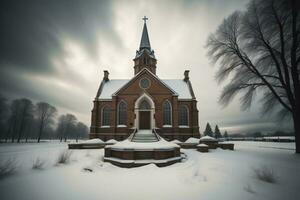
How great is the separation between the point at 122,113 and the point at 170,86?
10.3m

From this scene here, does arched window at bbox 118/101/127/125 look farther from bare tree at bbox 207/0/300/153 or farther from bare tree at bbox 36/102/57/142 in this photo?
bare tree at bbox 36/102/57/142

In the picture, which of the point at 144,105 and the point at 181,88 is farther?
the point at 181,88

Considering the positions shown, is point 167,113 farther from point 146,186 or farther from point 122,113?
point 146,186

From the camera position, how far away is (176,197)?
4.59 meters

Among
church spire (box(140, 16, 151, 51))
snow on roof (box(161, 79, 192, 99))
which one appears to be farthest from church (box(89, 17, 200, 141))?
church spire (box(140, 16, 151, 51))

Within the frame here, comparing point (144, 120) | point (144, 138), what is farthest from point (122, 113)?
point (144, 138)

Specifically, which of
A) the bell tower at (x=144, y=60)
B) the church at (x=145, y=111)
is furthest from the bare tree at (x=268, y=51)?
the bell tower at (x=144, y=60)

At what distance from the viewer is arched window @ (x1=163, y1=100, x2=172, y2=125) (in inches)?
828

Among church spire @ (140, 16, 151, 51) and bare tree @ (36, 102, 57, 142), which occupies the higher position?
church spire @ (140, 16, 151, 51)

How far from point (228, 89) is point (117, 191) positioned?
14232 millimetres

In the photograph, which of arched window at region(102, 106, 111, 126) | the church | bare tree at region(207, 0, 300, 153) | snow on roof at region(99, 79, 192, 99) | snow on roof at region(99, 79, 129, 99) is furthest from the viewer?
snow on roof at region(99, 79, 129, 99)

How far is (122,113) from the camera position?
2138 centimetres

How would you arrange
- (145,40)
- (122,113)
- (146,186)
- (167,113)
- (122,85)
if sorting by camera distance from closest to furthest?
1. (146,186)
2. (167,113)
3. (122,113)
4. (122,85)
5. (145,40)

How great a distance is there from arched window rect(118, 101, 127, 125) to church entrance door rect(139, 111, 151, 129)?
8.43 feet
